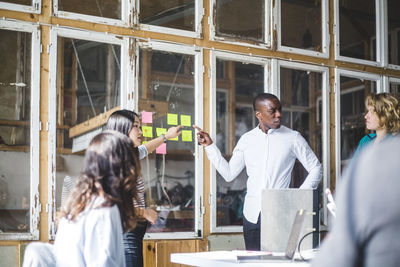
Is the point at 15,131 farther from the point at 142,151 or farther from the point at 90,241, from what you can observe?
the point at 90,241

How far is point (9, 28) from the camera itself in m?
3.88

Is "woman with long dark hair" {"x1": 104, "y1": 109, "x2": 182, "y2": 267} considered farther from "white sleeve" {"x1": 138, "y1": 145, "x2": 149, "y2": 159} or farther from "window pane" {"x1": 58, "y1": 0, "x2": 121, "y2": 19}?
"window pane" {"x1": 58, "y1": 0, "x2": 121, "y2": 19}

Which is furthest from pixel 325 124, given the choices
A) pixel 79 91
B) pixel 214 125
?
pixel 79 91

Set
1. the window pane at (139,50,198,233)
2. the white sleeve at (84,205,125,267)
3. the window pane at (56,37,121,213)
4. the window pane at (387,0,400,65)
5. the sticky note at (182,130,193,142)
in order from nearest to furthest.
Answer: the white sleeve at (84,205,125,267)
the window pane at (56,37,121,213)
the window pane at (139,50,198,233)
the sticky note at (182,130,193,142)
the window pane at (387,0,400,65)

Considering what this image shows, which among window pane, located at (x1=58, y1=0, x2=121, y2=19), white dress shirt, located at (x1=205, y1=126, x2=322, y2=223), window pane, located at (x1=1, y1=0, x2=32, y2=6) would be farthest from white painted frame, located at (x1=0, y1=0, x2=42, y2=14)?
white dress shirt, located at (x1=205, y1=126, x2=322, y2=223)

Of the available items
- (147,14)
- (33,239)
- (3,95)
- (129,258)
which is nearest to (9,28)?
(3,95)

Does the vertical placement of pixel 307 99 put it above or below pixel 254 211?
above

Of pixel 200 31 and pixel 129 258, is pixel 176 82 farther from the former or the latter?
pixel 129 258

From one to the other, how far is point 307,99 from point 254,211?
86.8 inches

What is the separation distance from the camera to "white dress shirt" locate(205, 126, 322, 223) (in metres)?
4.06

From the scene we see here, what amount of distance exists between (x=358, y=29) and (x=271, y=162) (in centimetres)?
232

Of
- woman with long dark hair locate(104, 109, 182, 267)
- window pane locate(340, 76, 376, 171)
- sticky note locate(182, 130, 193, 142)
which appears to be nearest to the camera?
woman with long dark hair locate(104, 109, 182, 267)

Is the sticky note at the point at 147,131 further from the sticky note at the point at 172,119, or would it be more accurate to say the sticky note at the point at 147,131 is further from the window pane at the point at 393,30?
the window pane at the point at 393,30

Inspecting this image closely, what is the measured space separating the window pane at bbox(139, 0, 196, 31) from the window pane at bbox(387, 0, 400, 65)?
2.41m
